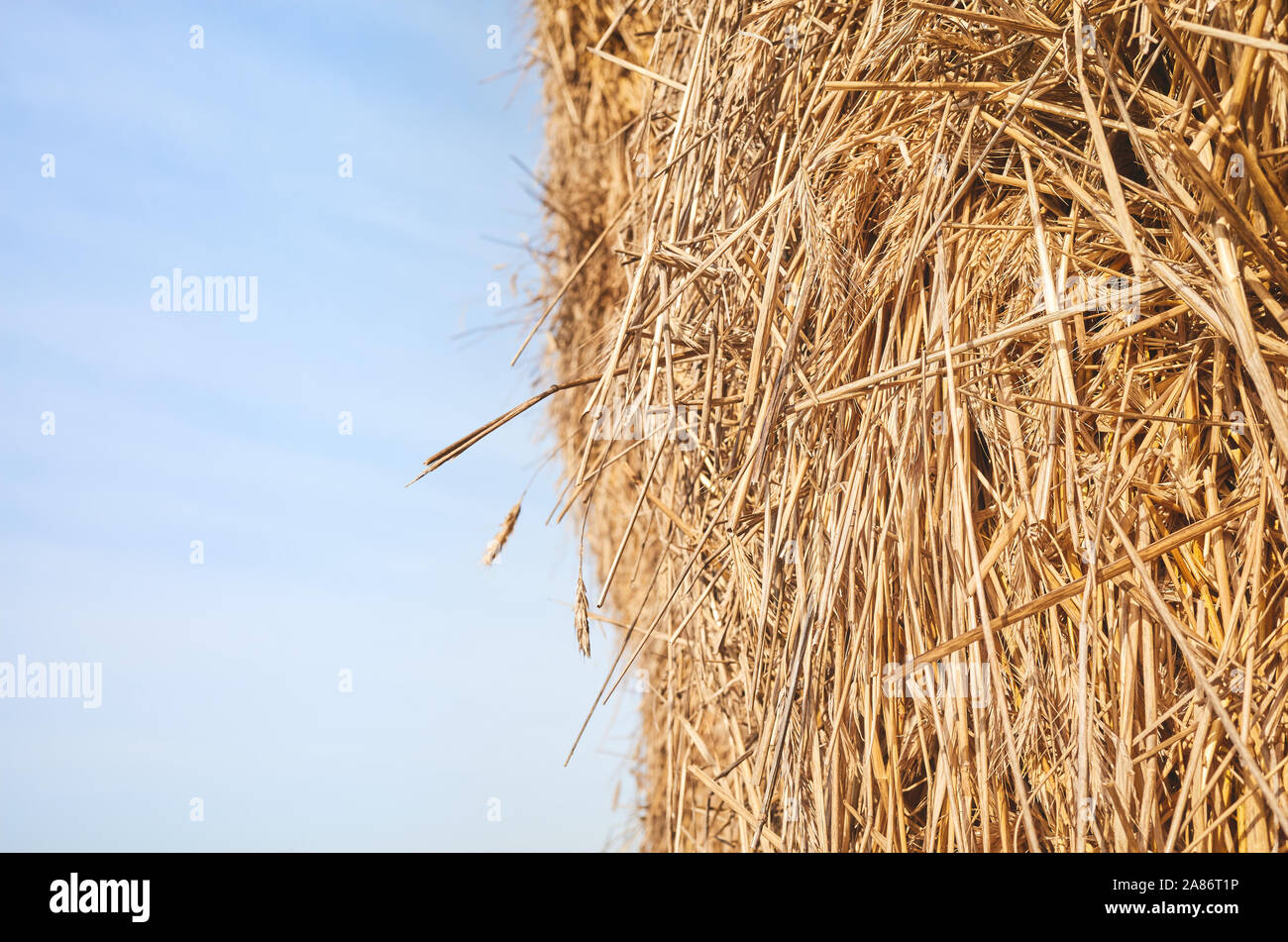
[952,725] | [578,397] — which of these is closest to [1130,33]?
[952,725]

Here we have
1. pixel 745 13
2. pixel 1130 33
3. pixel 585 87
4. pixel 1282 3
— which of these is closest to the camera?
pixel 1282 3

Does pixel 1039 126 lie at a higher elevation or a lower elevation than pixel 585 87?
lower

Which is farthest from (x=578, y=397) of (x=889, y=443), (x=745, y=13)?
(x=889, y=443)

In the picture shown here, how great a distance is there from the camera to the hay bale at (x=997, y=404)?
501 millimetres

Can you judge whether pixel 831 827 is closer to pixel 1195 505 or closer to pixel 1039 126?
pixel 1195 505

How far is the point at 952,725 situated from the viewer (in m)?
0.60

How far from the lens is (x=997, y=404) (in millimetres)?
540

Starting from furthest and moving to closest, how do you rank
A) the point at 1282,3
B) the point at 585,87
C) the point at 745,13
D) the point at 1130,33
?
the point at 585,87 < the point at 745,13 < the point at 1130,33 < the point at 1282,3

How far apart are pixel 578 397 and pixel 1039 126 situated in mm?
1319

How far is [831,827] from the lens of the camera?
69cm

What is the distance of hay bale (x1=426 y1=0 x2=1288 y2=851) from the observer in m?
0.50
